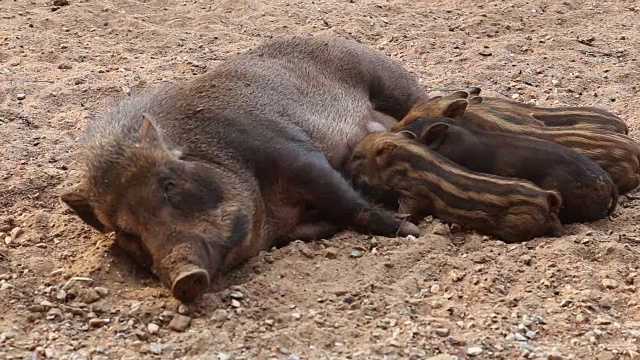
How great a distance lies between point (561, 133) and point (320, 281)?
5.54 feet

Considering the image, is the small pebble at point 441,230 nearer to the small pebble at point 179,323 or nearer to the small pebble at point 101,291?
the small pebble at point 179,323

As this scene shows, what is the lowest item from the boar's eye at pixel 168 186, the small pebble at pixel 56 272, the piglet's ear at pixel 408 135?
the small pebble at pixel 56 272

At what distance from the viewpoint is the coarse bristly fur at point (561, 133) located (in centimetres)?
467

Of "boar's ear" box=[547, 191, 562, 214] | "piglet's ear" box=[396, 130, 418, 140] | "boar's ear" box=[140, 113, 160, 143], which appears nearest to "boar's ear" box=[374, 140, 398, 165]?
"piglet's ear" box=[396, 130, 418, 140]

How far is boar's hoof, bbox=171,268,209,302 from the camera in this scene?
349 cm

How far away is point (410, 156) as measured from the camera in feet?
15.3

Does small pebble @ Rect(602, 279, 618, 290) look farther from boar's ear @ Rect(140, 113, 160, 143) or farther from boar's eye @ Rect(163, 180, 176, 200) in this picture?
boar's ear @ Rect(140, 113, 160, 143)

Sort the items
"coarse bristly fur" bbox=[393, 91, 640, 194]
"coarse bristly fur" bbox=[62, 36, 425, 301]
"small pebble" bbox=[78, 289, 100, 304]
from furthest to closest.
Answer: "coarse bristly fur" bbox=[393, 91, 640, 194] → "coarse bristly fur" bbox=[62, 36, 425, 301] → "small pebble" bbox=[78, 289, 100, 304]

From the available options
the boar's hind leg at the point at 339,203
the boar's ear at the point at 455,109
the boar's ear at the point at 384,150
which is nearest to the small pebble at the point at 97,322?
the boar's hind leg at the point at 339,203

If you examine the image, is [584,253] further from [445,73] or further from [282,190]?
[445,73]

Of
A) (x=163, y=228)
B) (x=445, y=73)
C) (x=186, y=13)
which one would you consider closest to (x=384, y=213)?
(x=163, y=228)

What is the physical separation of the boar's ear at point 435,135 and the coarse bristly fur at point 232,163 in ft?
1.60

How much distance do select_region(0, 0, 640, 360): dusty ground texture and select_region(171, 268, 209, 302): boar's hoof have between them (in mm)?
73

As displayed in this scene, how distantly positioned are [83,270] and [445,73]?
142 inches
